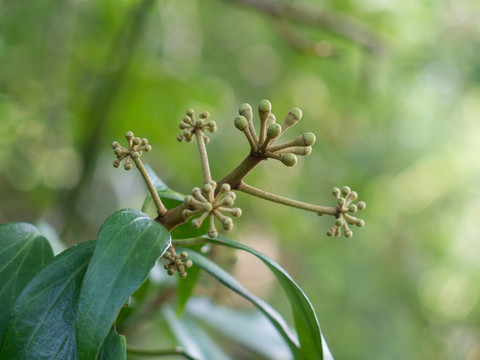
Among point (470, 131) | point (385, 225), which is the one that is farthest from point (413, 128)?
point (385, 225)

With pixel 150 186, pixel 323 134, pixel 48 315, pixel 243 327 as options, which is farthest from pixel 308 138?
pixel 323 134

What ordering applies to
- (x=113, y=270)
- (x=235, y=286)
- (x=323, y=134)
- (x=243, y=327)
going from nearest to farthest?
(x=113, y=270) < (x=235, y=286) < (x=243, y=327) < (x=323, y=134)

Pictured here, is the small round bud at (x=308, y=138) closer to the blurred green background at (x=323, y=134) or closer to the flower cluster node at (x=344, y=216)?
the flower cluster node at (x=344, y=216)

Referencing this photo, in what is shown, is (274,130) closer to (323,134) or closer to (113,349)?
(113,349)

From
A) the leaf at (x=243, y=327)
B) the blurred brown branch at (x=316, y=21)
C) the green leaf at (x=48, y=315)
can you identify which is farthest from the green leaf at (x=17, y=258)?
the blurred brown branch at (x=316, y=21)

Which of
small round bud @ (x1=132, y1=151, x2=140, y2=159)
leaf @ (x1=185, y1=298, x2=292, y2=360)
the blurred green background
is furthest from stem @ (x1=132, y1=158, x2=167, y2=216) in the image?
the blurred green background

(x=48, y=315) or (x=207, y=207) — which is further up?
(x=207, y=207)
